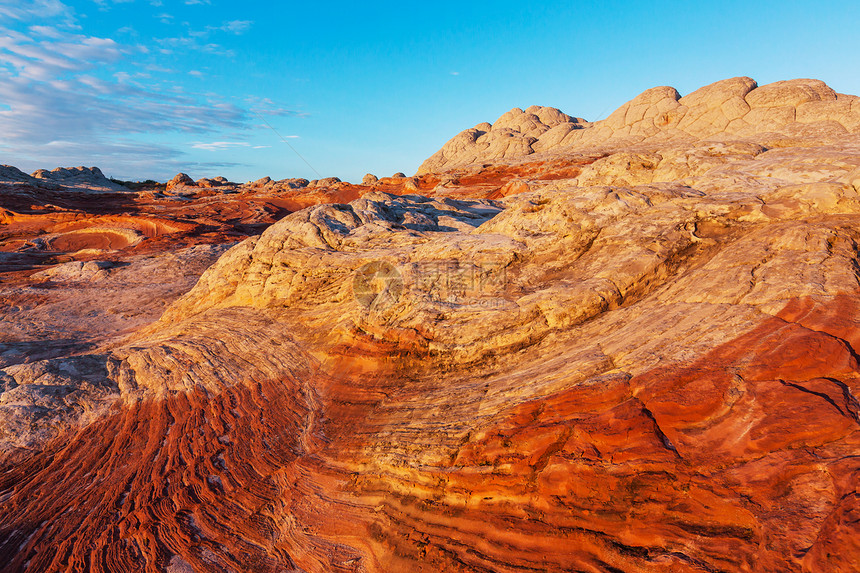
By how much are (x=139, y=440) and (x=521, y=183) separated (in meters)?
24.6

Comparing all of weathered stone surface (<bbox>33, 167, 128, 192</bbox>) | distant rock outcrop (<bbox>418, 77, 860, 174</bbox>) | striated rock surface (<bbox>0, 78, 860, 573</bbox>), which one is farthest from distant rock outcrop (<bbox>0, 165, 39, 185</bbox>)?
striated rock surface (<bbox>0, 78, 860, 573</bbox>)

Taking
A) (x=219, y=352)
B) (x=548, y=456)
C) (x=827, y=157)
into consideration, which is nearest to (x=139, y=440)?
(x=219, y=352)

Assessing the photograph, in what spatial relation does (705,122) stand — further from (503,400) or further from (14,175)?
(14,175)

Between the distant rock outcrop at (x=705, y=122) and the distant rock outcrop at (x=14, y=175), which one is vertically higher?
the distant rock outcrop at (x=705, y=122)

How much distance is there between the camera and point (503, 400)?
18.8ft

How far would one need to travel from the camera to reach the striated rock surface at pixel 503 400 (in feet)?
12.8

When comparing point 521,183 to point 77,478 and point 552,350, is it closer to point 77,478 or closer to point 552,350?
point 552,350

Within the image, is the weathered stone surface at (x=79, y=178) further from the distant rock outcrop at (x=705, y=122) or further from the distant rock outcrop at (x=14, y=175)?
the distant rock outcrop at (x=705, y=122)

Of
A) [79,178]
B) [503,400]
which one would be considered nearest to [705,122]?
[503,400]

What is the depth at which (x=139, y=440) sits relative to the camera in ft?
23.9

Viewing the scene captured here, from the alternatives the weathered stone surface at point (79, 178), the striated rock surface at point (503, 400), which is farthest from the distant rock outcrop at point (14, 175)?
the striated rock surface at point (503, 400)

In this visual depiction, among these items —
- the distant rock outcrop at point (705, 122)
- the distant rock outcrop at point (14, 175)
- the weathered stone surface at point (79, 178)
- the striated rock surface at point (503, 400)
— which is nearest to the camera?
the striated rock surface at point (503, 400)

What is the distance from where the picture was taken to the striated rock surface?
12.8ft

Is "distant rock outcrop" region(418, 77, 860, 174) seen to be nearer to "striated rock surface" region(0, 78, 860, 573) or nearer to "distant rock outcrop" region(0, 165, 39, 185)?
"striated rock surface" region(0, 78, 860, 573)
